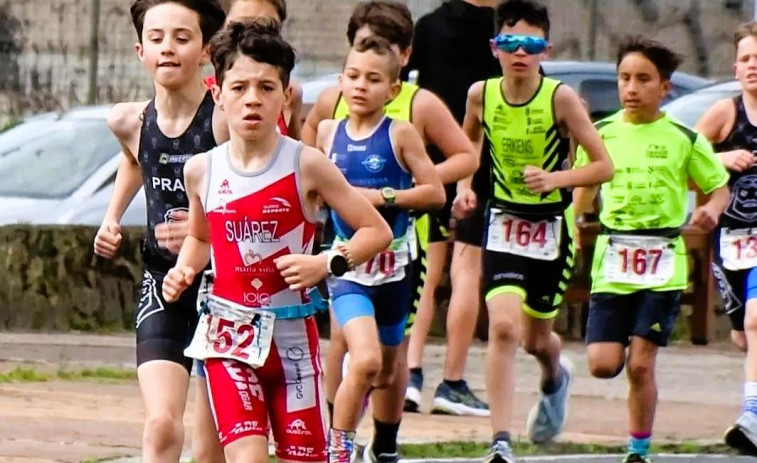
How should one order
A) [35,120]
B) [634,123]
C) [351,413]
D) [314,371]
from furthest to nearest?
[35,120], [634,123], [351,413], [314,371]

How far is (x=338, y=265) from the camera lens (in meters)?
6.38

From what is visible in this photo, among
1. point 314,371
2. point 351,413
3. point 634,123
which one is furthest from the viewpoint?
point 634,123

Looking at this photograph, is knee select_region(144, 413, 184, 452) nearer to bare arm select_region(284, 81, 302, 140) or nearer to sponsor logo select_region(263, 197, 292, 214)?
sponsor logo select_region(263, 197, 292, 214)

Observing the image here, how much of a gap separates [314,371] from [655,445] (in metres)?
3.54

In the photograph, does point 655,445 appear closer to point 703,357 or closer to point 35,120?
point 703,357

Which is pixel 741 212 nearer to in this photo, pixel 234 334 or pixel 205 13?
pixel 205 13

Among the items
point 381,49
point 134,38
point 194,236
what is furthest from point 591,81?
point 194,236

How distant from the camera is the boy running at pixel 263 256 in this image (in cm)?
641

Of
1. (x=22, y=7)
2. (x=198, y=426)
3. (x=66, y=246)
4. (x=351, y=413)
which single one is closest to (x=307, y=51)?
(x=22, y=7)

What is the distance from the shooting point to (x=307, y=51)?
1869cm

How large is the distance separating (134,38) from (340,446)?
408 inches

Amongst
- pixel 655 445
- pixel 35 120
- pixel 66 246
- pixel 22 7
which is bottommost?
pixel 655 445

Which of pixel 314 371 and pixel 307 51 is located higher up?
pixel 307 51

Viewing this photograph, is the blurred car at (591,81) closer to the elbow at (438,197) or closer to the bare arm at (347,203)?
the elbow at (438,197)
